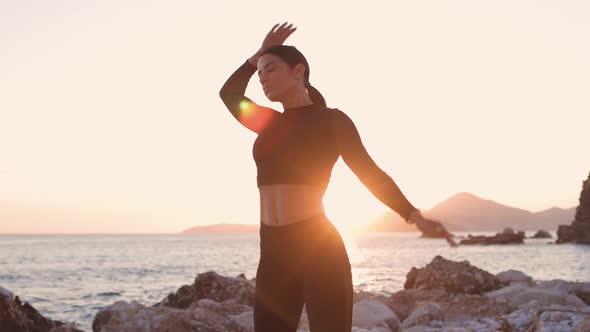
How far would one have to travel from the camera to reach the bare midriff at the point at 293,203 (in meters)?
3.71

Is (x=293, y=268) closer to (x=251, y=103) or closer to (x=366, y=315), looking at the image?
(x=251, y=103)

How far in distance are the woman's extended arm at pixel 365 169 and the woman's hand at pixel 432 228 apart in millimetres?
122

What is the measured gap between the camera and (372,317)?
1070 cm

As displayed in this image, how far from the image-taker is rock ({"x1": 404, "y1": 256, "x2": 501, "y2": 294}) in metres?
15.9

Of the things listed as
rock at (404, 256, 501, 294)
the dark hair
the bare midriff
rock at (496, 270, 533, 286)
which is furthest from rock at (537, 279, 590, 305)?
the dark hair

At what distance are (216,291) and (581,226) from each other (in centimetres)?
9872

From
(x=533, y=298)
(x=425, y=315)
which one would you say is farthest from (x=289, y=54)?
(x=533, y=298)

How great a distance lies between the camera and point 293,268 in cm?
374

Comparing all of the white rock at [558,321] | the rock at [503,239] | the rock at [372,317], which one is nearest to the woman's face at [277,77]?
the rock at [372,317]

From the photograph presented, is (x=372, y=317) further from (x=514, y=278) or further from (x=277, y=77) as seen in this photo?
(x=514, y=278)

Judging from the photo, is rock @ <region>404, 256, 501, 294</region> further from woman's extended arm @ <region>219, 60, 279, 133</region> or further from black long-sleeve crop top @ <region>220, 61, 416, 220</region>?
black long-sleeve crop top @ <region>220, 61, 416, 220</region>

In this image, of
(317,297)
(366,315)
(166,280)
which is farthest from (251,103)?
(166,280)

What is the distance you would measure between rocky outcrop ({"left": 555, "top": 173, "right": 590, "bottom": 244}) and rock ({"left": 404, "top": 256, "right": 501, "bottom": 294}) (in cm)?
8407

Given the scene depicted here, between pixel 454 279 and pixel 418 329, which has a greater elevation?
pixel 454 279
